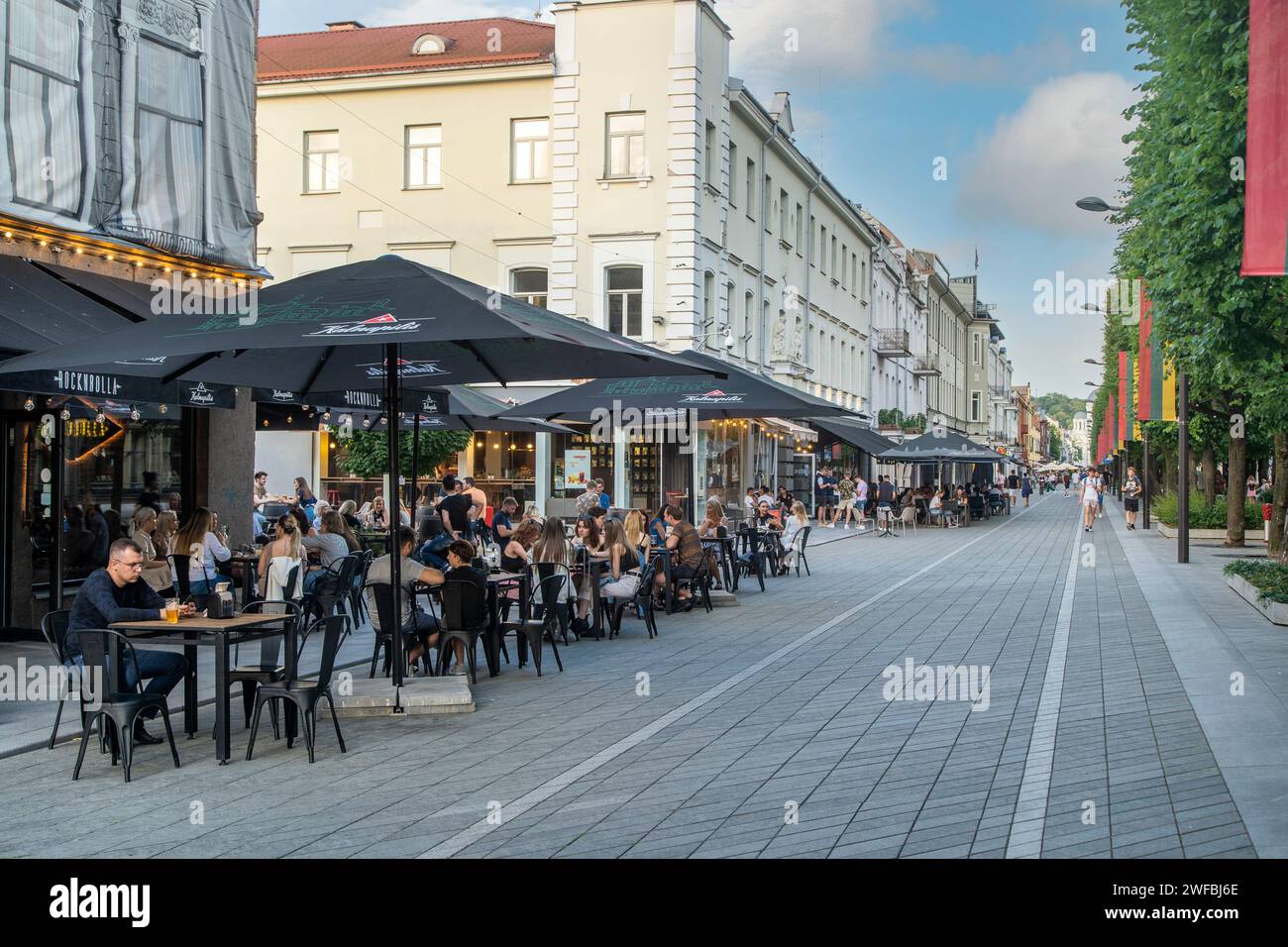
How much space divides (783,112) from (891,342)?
794 inches

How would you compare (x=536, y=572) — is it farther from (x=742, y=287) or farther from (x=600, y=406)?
(x=742, y=287)

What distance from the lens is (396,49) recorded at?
1379 inches

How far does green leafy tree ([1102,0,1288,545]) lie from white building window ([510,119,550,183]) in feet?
57.7

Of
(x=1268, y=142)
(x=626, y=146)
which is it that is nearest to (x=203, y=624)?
(x=1268, y=142)

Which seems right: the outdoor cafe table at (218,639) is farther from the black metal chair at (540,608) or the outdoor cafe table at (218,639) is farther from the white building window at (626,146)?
the white building window at (626,146)

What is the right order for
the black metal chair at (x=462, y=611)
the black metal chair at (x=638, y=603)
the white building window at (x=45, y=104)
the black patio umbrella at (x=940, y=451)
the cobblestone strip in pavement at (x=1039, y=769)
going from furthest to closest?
the black patio umbrella at (x=940, y=451), the black metal chair at (x=638, y=603), the white building window at (x=45, y=104), the black metal chair at (x=462, y=611), the cobblestone strip in pavement at (x=1039, y=769)

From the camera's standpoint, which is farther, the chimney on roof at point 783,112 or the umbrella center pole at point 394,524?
the chimney on roof at point 783,112

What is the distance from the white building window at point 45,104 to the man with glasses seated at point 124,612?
6.75 m

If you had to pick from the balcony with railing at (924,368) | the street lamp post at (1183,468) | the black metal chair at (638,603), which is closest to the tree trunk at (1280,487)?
the street lamp post at (1183,468)

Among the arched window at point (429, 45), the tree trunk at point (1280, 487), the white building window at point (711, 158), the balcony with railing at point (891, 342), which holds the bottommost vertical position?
the tree trunk at point (1280, 487)

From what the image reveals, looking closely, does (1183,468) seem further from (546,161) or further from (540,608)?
(546,161)

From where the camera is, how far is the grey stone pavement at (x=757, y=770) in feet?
19.3

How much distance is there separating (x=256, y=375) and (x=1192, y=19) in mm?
10830
